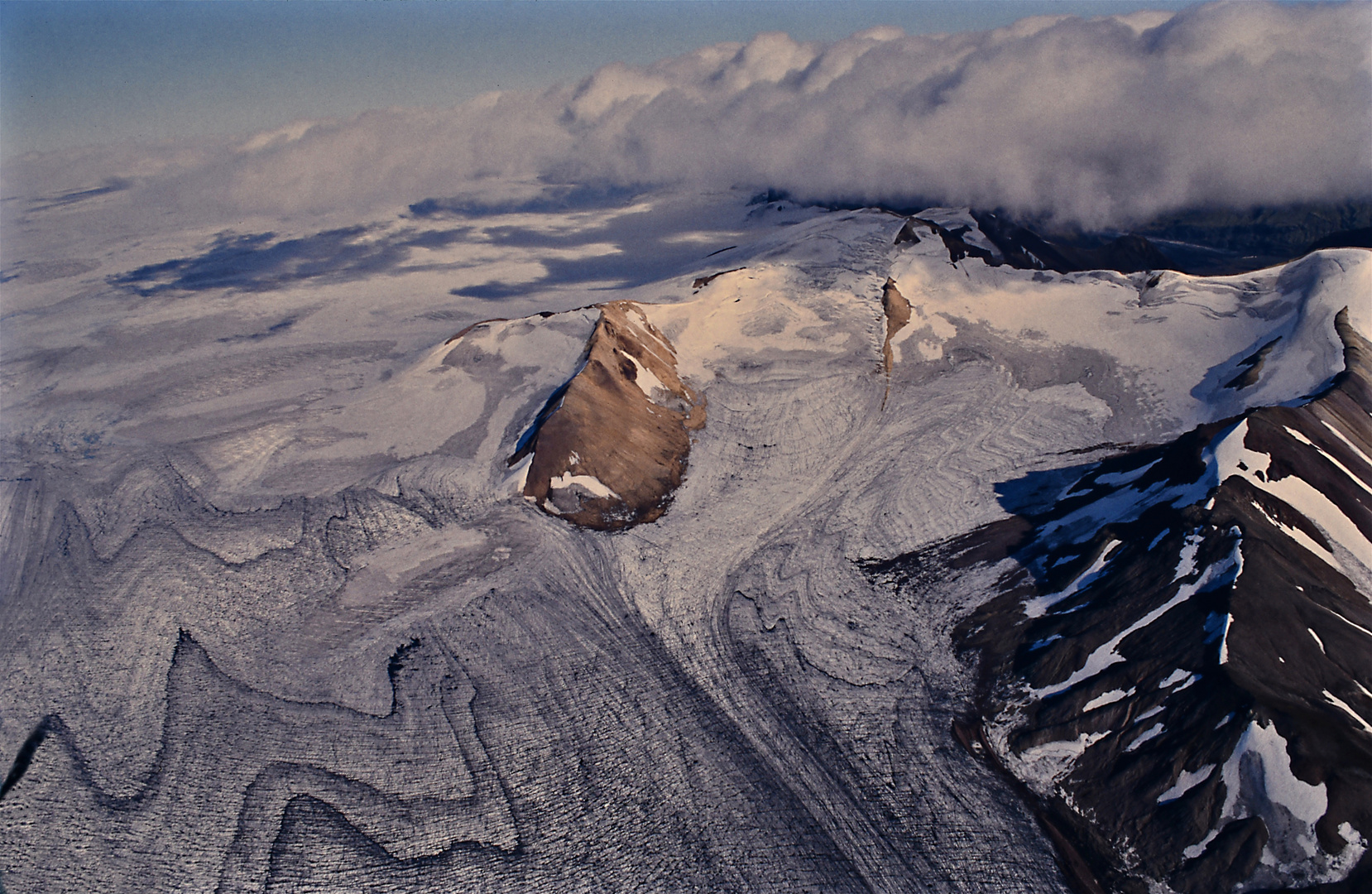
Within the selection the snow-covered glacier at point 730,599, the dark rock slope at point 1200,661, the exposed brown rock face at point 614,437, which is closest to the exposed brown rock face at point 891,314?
the snow-covered glacier at point 730,599

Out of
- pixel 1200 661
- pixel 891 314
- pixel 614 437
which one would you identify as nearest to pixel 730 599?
pixel 614 437

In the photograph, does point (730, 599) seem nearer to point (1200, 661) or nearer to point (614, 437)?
point (614, 437)

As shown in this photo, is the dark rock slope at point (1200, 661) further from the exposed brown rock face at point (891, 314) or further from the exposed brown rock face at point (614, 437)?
the exposed brown rock face at point (891, 314)

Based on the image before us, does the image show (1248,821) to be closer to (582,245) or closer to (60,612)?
(60,612)

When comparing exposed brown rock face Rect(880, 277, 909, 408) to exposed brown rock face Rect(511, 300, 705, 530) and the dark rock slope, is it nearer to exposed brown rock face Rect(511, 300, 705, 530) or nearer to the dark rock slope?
exposed brown rock face Rect(511, 300, 705, 530)

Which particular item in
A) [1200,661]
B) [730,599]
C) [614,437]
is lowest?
[730,599]

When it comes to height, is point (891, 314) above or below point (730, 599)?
A: above

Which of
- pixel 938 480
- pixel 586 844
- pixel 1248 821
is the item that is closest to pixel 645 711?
pixel 586 844
